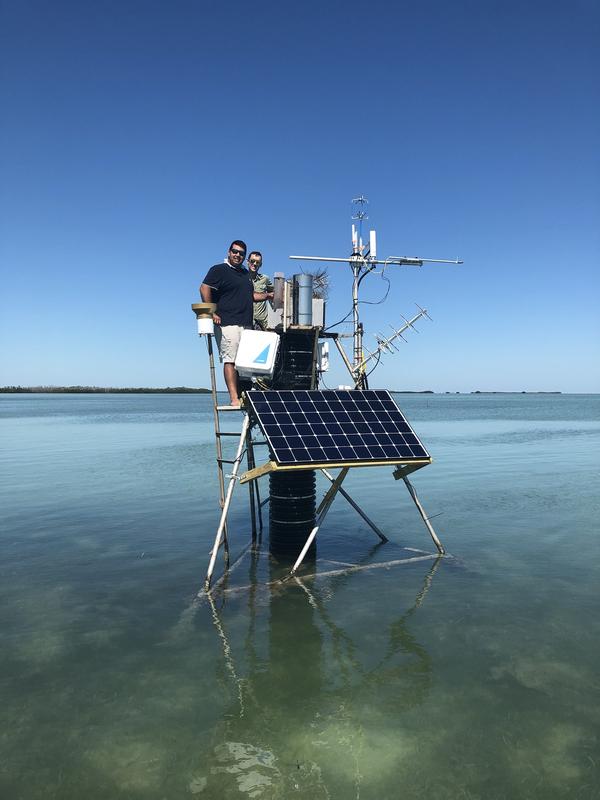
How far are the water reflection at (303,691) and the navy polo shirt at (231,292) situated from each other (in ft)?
17.5

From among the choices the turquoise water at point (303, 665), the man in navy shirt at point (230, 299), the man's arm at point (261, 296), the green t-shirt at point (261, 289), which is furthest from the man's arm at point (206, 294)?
the turquoise water at point (303, 665)

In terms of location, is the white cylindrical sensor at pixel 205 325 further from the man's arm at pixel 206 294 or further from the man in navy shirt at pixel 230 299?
the man in navy shirt at pixel 230 299

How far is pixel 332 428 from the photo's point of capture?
11109mm

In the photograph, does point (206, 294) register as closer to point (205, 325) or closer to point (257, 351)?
point (205, 325)

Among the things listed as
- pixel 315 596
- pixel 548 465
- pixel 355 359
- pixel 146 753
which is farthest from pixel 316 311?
pixel 548 465

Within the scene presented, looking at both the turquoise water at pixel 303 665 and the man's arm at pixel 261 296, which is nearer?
the turquoise water at pixel 303 665

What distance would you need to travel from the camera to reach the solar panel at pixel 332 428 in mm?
10289

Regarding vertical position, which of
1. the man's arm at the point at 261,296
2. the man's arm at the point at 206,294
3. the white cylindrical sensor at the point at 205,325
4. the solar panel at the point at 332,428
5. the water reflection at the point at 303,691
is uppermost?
the man's arm at the point at 261,296

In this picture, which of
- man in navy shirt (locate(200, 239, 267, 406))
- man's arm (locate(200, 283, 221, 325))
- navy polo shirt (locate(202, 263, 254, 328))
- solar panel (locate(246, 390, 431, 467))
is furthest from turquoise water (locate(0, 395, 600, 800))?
navy polo shirt (locate(202, 263, 254, 328))

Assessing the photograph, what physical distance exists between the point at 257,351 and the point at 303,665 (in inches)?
233

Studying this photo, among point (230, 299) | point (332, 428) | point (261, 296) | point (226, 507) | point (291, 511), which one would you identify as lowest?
point (291, 511)

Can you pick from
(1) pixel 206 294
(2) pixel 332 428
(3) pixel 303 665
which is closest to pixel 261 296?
(1) pixel 206 294

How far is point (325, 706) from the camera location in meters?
6.53

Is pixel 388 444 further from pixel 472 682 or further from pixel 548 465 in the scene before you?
pixel 548 465
